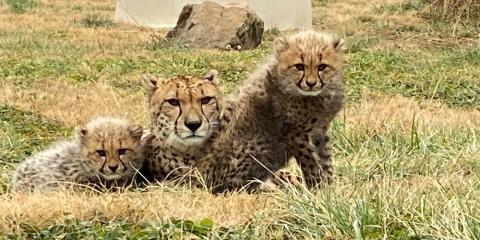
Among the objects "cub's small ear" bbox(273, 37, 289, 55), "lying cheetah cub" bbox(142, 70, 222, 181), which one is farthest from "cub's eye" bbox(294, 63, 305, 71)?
"lying cheetah cub" bbox(142, 70, 222, 181)

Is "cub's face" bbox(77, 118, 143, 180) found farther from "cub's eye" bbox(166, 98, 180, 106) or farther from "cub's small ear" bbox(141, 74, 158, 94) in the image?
"cub's eye" bbox(166, 98, 180, 106)

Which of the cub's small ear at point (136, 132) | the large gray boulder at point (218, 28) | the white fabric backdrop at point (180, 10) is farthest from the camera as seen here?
the white fabric backdrop at point (180, 10)

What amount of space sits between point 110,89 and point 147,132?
13.2ft

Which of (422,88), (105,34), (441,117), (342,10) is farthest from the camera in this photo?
(342,10)

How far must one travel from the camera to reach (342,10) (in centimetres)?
2188

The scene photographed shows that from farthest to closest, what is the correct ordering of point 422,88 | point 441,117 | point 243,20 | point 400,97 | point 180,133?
1. point 243,20
2. point 422,88
3. point 400,97
4. point 441,117
5. point 180,133

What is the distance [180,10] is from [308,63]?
41.2ft

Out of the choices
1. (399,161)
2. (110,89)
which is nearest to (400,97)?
(110,89)

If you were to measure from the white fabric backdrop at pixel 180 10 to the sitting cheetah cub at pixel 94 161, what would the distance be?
1143 centimetres

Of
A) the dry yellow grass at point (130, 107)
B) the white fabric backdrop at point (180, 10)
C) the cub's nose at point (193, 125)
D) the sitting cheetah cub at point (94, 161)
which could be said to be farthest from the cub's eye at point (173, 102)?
the white fabric backdrop at point (180, 10)

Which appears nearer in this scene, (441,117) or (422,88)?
(441,117)

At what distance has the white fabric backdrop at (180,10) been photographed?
17234mm

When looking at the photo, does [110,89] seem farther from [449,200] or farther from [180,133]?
[449,200]

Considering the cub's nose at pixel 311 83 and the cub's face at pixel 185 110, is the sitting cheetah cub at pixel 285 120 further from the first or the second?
the cub's face at pixel 185 110
